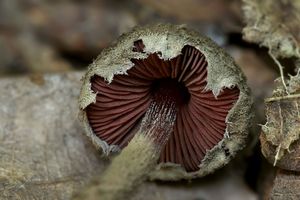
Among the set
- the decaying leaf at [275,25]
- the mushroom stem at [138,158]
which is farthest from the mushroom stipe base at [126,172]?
the decaying leaf at [275,25]

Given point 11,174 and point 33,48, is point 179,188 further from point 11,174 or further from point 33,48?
point 33,48

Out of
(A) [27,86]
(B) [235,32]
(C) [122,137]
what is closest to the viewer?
(C) [122,137]

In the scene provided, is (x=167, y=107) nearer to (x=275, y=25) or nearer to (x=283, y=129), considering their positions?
(x=283, y=129)

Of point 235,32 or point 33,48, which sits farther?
point 33,48

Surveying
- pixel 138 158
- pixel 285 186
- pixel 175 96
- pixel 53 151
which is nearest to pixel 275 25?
pixel 175 96

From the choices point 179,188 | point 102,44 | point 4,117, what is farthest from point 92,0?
point 179,188

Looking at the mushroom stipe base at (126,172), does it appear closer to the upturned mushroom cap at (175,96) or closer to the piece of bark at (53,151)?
the upturned mushroom cap at (175,96)

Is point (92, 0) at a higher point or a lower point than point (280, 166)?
higher
